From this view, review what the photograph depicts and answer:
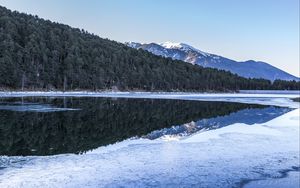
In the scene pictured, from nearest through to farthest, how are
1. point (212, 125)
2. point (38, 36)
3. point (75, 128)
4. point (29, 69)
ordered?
point (75, 128) → point (212, 125) → point (29, 69) → point (38, 36)

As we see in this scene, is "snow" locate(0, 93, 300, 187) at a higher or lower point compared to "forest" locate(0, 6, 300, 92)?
lower

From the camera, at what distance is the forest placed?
114m

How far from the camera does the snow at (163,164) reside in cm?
1227

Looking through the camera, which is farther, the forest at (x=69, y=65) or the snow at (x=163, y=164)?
the forest at (x=69, y=65)

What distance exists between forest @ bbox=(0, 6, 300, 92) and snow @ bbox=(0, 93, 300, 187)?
89.7m

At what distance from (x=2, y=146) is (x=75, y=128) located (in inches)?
296

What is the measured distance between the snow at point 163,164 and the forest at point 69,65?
89.7 m

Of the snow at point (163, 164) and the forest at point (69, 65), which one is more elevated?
the forest at point (69, 65)

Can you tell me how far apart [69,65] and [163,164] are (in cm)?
11611

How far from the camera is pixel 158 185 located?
11.9m

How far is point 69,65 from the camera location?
418ft

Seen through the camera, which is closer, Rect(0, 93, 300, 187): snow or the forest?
Rect(0, 93, 300, 187): snow

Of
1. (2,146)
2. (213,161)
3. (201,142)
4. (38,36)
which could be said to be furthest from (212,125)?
(38,36)

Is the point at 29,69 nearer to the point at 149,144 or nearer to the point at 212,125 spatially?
the point at 212,125
